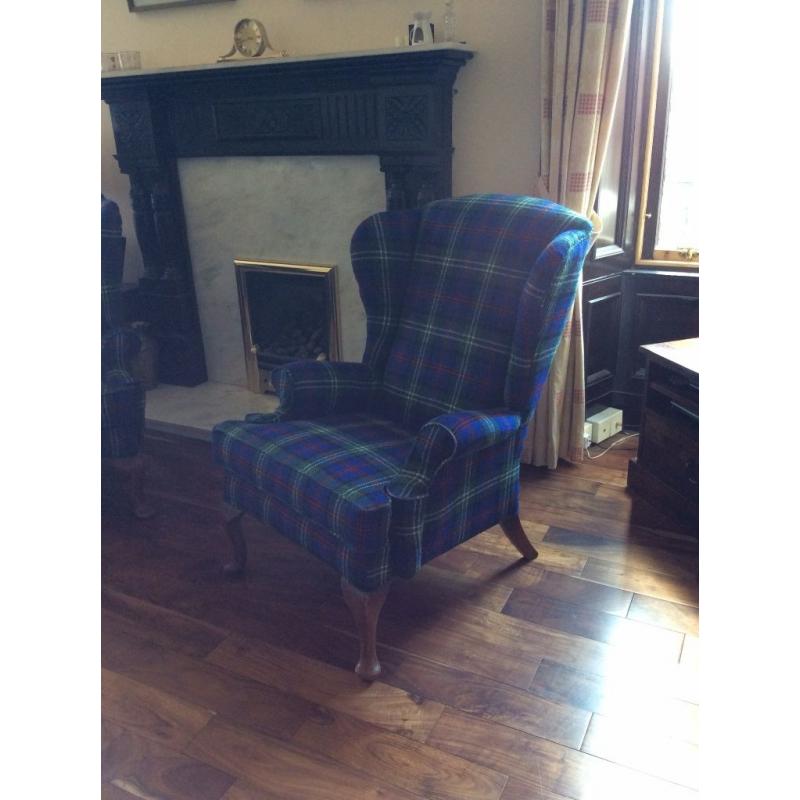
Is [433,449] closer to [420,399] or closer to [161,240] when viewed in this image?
[420,399]

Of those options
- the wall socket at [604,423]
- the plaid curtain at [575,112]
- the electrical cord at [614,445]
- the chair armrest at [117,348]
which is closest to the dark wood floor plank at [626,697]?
the plaid curtain at [575,112]

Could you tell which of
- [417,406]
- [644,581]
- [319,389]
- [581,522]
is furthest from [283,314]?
[644,581]

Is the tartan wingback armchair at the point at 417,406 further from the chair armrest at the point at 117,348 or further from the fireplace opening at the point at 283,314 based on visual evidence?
the fireplace opening at the point at 283,314

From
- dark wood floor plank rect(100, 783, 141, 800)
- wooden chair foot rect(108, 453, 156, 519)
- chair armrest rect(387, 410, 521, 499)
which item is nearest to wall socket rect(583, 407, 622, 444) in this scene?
chair armrest rect(387, 410, 521, 499)

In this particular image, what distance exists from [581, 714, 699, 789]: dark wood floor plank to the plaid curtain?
52.5 inches

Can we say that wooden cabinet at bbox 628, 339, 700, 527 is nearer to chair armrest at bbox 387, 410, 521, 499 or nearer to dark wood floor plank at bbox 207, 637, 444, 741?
chair armrest at bbox 387, 410, 521, 499

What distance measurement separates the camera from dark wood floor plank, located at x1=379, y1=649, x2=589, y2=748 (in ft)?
5.46

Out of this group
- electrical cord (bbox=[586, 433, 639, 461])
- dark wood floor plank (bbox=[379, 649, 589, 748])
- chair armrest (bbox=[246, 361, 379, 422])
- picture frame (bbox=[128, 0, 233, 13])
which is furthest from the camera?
picture frame (bbox=[128, 0, 233, 13])

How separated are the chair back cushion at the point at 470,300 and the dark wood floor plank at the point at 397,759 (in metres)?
0.89

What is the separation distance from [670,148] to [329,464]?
2058 mm

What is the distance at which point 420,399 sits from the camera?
225 cm

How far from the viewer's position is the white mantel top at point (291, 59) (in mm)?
2662

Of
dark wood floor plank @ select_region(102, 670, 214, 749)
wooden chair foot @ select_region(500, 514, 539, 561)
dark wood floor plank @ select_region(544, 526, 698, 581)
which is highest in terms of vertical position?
wooden chair foot @ select_region(500, 514, 539, 561)
